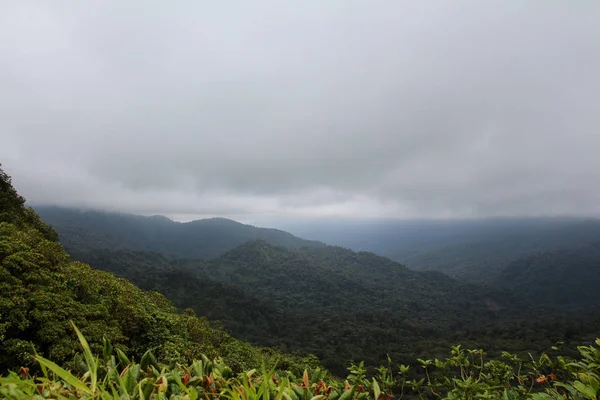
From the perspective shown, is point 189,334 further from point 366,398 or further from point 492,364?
point 366,398

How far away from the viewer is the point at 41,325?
8.81 meters

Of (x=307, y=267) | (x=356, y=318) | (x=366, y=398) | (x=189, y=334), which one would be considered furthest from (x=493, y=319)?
(x=366, y=398)

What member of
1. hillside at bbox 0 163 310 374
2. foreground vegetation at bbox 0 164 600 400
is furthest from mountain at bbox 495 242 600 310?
foreground vegetation at bbox 0 164 600 400

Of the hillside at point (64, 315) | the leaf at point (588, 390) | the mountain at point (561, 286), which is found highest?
the leaf at point (588, 390)

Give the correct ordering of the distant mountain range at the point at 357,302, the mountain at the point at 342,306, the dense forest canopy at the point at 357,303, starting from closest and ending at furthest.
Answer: the mountain at the point at 342,306 < the dense forest canopy at the point at 357,303 < the distant mountain range at the point at 357,302

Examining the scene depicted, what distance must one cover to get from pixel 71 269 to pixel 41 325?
3766mm

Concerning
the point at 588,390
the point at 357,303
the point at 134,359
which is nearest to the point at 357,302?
the point at 357,303

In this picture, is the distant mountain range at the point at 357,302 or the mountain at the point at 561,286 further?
the mountain at the point at 561,286

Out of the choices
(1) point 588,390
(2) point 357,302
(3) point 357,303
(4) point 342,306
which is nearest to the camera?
(1) point 588,390

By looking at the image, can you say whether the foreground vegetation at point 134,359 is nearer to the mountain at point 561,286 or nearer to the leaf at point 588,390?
the leaf at point 588,390

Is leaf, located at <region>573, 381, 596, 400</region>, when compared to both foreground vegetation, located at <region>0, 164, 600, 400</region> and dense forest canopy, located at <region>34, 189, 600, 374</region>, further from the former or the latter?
dense forest canopy, located at <region>34, 189, 600, 374</region>

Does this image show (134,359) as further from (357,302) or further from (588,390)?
(357,302)

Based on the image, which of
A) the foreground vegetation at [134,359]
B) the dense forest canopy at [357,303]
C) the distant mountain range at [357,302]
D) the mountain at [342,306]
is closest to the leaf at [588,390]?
the foreground vegetation at [134,359]

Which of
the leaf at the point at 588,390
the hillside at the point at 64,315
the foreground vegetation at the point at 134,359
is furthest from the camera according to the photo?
the hillside at the point at 64,315
